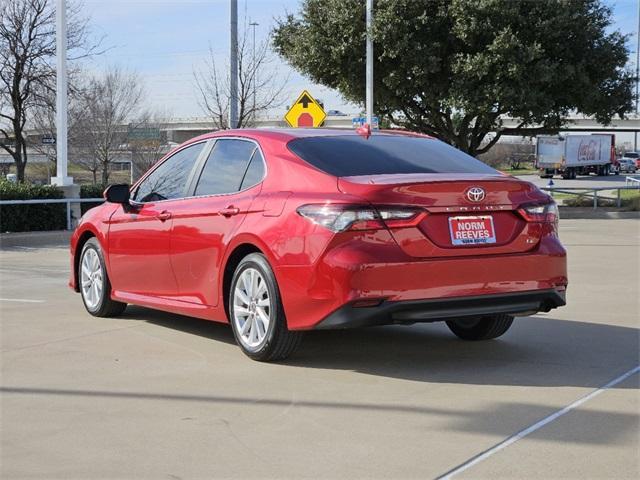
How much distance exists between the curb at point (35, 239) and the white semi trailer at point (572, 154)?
5343cm

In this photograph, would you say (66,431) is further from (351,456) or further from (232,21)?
(232,21)

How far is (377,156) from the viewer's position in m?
6.77

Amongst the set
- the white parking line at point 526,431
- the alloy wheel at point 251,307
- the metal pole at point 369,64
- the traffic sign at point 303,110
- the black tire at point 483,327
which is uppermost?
the metal pole at point 369,64

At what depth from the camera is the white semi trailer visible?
70.4 metres

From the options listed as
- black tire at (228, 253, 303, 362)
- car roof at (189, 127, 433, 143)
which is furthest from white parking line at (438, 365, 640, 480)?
car roof at (189, 127, 433, 143)

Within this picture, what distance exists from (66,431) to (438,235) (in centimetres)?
257

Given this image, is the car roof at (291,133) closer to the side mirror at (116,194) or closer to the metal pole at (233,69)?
the side mirror at (116,194)

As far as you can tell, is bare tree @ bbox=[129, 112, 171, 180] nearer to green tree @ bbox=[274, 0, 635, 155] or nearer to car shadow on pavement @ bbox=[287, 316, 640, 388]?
green tree @ bbox=[274, 0, 635, 155]

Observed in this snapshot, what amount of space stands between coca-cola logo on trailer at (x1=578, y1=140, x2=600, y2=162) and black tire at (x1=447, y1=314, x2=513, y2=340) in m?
68.2

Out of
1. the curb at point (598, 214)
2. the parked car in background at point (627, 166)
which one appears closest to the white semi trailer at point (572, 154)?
the parked car in background at point (627, 166)

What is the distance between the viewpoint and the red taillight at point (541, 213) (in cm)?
643

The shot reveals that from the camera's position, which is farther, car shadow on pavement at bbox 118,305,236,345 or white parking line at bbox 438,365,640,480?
car shadow on pavement at bbox 118,305,236,345

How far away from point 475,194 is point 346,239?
0.94m

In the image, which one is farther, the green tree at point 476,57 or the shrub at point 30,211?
the green tree at point 476,57
